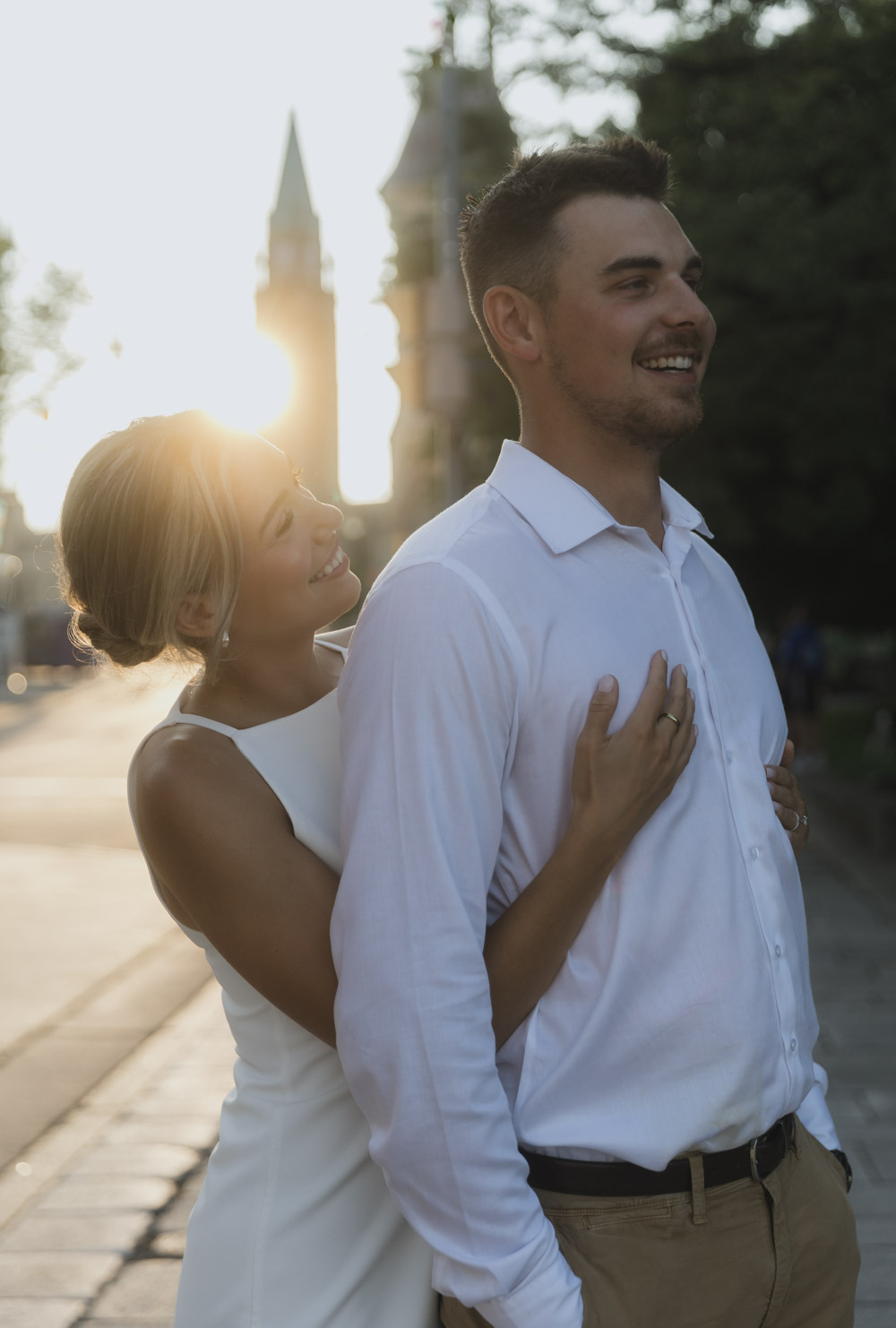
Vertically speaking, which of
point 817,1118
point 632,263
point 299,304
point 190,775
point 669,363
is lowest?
point 299,304

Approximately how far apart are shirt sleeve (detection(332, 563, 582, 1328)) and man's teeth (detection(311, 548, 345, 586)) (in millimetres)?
514

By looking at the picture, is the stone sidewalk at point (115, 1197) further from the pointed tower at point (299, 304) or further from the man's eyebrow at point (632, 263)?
the pointed tower at point (299, 304)

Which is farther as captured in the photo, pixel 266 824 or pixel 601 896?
pixel 266 824

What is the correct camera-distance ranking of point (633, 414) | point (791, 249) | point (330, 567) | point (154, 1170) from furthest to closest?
point (791, 249)
point (154, 1170)
point (330, 567)
point (633, 414)

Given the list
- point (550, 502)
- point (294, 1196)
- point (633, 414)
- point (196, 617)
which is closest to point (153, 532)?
point (196, 617)

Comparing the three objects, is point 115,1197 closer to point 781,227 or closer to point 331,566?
point 331,566

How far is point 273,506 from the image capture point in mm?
2180

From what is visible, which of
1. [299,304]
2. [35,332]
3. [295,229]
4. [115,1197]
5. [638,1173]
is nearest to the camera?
[638,1173]

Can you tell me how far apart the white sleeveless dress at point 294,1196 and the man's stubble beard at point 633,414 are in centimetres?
62

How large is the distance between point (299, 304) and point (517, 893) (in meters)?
96.6

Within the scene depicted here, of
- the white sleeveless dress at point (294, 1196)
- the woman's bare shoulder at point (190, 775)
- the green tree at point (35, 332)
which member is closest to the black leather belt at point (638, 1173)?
the white sleeveless dress at point (294, 1196)

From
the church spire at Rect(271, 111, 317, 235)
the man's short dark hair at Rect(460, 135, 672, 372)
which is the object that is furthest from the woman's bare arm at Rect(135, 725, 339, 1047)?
the church spire at Rect(271, 111, 317, 235)

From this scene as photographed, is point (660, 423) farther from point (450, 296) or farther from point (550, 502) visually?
point (450, 296)

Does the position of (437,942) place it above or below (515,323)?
below
